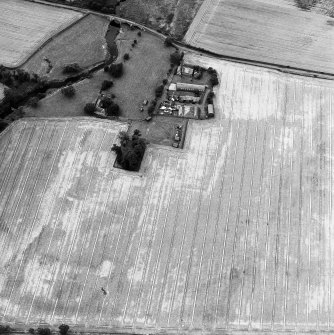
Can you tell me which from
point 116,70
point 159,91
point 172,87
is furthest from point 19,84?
point 172,87

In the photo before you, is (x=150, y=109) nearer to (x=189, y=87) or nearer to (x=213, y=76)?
(x=189, y=87)

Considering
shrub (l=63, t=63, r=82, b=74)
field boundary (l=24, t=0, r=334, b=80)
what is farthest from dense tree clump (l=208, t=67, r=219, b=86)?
shrub (l=63, t=63, r=82, b=74)

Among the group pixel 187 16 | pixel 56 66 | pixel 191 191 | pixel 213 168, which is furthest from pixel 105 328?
pixel 187 16

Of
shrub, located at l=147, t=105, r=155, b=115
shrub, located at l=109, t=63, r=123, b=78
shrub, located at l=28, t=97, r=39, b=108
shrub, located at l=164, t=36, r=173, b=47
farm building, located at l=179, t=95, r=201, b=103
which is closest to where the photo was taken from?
shrub, located at l=147, t=105, r=155, b=115

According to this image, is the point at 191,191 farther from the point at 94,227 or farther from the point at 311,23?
the point at 311,23

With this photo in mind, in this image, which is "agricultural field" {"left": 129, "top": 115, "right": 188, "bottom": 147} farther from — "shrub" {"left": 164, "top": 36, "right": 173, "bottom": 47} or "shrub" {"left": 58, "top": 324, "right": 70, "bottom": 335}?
"shrub" {"left": 58, "top": 324, "right": 70, "bottom": 335}

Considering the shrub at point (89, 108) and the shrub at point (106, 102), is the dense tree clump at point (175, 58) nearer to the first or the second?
the shrub at point (106, 102)
